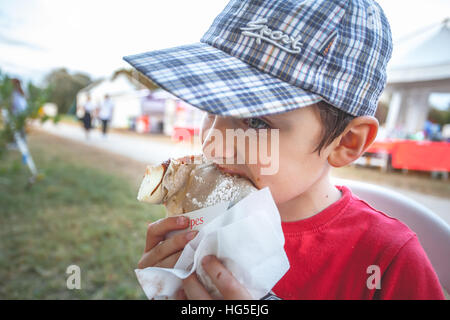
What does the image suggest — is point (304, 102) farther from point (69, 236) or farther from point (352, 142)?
point (69, 236)

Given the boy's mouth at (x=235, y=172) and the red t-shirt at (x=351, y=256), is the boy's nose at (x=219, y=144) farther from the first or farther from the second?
the red t-shirt at (x=351, y=256)

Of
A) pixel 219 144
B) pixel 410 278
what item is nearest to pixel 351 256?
pixel 410 278

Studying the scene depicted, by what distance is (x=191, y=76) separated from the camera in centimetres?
89

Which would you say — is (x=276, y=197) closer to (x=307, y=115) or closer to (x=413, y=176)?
(x=307, y=115)

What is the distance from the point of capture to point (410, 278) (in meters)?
0.93

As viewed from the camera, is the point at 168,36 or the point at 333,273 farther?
the point at 168,36

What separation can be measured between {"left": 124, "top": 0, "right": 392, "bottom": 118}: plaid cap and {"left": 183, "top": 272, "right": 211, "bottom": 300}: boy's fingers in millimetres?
541

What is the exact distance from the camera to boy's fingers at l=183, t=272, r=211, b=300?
0.86m

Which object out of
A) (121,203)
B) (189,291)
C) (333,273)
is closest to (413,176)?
(121,203)

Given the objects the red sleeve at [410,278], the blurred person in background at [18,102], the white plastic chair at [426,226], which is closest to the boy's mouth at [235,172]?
the red sleeve at [410,278]

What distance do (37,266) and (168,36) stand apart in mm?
2282

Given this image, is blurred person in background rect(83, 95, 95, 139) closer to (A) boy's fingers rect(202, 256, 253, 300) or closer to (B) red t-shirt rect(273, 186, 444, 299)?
(B) red t-shirt rect(273, 186, 444, 299)

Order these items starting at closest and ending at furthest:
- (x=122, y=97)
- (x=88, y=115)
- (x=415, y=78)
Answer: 1. (x=415, y=78)
2. (x=88, y=115)
3. (x=122, y=97)

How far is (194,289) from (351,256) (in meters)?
0.62
